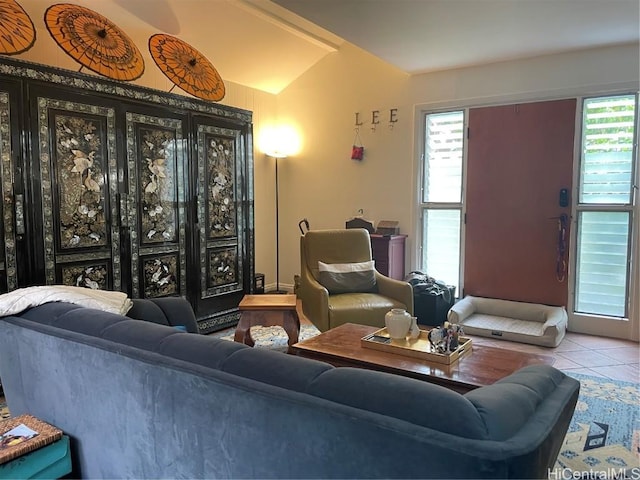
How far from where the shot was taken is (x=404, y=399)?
948 mm

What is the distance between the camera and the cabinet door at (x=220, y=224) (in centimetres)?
398

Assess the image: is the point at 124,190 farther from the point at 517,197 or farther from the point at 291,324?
the point at 517,197

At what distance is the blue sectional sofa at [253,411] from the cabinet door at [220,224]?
2299mm

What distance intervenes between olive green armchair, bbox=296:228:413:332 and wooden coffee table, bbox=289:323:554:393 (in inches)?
30.5

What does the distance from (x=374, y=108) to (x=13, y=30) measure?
11.4 feet

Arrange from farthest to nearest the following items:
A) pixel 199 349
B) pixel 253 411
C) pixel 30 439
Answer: pixel 30 439 < pixel 199 349 < pixel 253 411

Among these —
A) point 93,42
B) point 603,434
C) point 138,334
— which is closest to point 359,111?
point 93,42

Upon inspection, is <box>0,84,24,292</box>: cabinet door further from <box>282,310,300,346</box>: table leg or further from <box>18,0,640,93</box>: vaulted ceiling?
<box>282,310,300,346</box>: table leg

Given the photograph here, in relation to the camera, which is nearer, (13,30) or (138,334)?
(138,334)

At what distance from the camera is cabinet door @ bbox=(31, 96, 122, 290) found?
2.98 m

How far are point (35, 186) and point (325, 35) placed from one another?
3.46m

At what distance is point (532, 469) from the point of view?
84 centimetres

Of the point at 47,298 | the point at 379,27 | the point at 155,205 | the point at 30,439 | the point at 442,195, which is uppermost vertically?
the point at 379,27

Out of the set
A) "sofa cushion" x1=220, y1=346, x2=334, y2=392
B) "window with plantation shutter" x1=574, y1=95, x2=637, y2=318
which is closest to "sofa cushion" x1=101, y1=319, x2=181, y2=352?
"sofa cushion" x1=220, y1=346, x2=334, y2=392
